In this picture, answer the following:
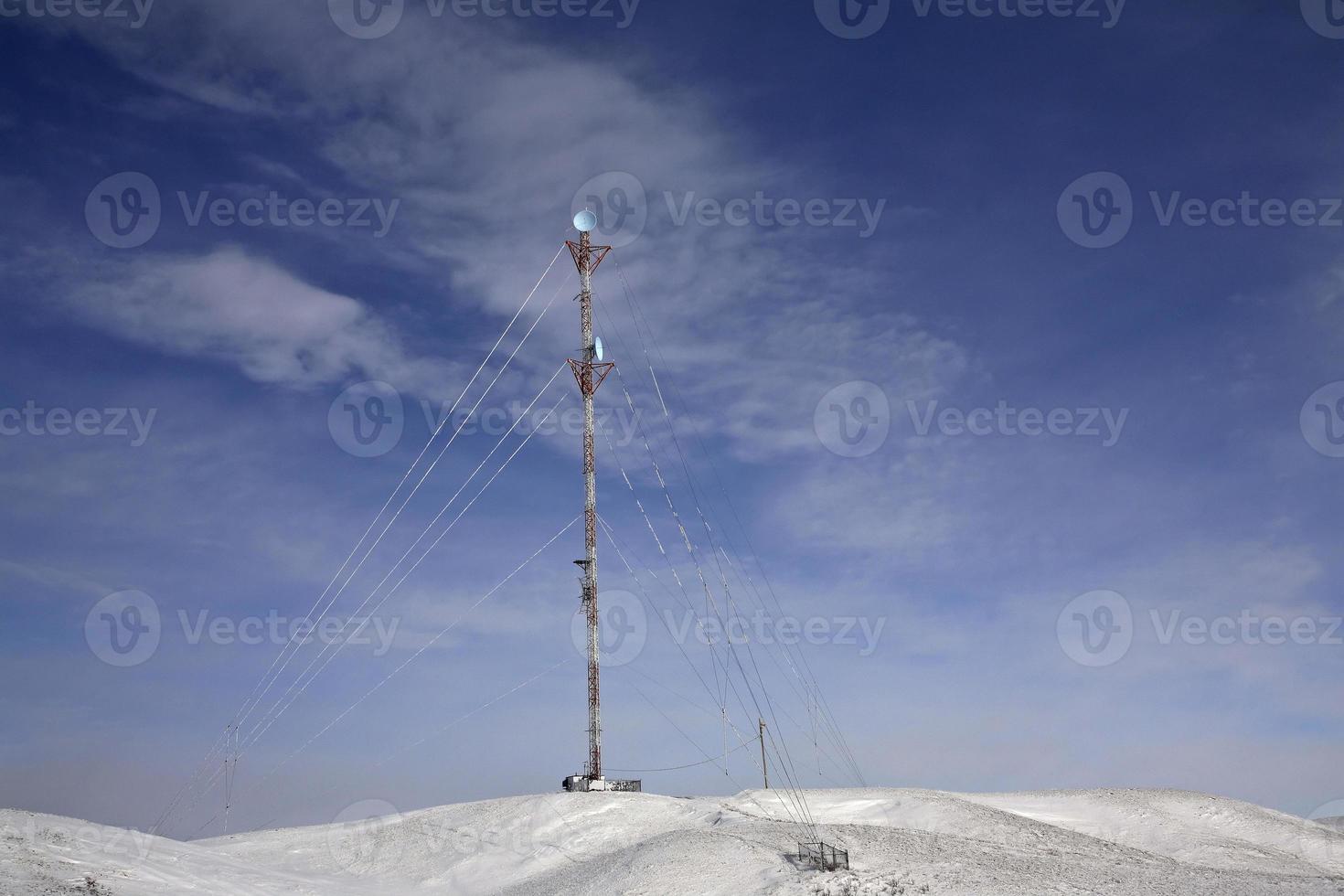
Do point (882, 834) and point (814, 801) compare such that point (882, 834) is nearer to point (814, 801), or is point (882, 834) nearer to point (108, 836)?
point (814, 801)

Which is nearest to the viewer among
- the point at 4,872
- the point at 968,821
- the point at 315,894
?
the point at 4,872

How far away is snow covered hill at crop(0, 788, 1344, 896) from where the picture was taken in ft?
92.6

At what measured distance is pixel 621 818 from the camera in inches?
1512

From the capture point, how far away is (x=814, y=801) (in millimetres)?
40656

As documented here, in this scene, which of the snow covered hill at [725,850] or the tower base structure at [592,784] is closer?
the snow covered hill at [725,850]

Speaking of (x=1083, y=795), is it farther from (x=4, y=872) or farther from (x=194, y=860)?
(x=4, y=872)

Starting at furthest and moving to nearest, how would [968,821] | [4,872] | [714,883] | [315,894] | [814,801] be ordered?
[814,801] < [968,821] < [315,894] < [714,883] < [4,872]

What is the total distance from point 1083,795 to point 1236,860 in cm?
909

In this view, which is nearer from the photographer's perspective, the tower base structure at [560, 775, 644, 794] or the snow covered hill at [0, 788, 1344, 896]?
the snow covered hill at [0, 788, 1344, 896]

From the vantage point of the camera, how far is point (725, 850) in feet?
102

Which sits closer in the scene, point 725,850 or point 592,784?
point 725,850

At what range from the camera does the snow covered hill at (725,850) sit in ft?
92.6

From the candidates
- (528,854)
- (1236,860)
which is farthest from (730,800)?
(1236,860)

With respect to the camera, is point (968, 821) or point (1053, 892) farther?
point (968, 821)
